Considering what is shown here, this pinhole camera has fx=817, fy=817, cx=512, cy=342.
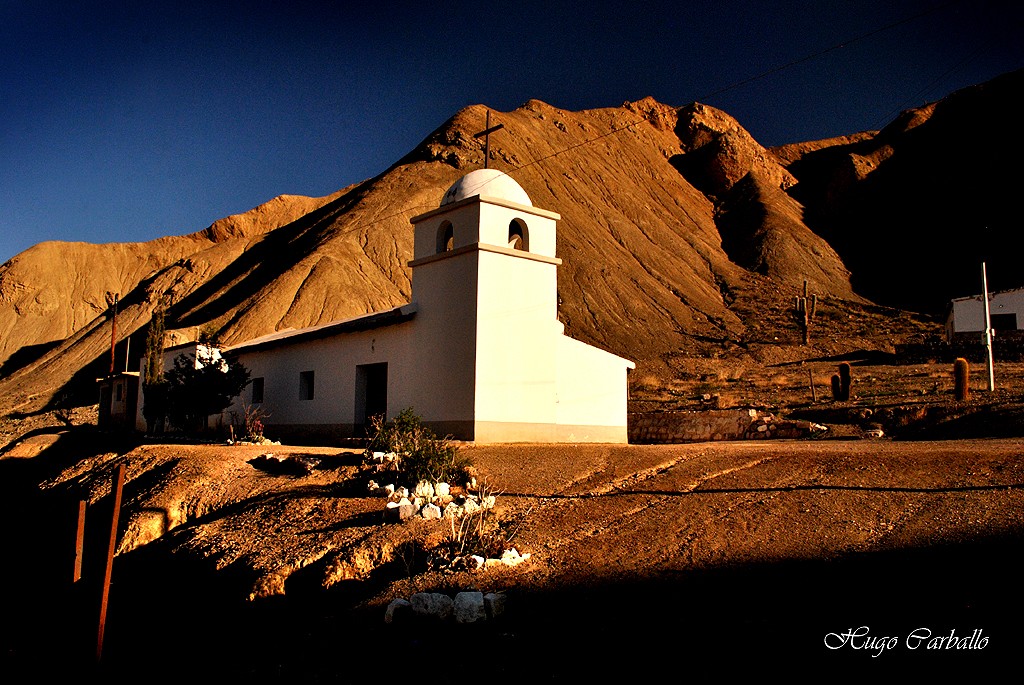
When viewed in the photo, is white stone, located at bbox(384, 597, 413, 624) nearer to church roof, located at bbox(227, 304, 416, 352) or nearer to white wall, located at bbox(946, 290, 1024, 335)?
church roof, located at bbox(227, 304, 416, 352)

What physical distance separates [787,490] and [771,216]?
223 feet

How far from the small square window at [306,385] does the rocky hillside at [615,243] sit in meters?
22.5

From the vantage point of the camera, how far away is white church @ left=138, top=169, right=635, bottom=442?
17.7 m

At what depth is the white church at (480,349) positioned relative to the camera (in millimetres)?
17656

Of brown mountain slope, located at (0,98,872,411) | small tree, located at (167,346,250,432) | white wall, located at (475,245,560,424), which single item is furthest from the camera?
brown mountain slope, located at (0,98,872,411)

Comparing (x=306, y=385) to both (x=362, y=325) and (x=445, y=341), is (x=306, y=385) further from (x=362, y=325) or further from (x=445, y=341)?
(x=445, y=341)

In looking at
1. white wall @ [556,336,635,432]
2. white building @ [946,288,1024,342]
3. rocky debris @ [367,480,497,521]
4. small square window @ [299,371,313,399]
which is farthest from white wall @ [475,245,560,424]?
white building @ [946,288,1024,342]

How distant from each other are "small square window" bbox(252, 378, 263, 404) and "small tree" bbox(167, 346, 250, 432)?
2.80 ft

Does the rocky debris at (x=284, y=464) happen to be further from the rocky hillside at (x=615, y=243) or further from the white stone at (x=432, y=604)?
the rocky hillside at (x=615, y=243)

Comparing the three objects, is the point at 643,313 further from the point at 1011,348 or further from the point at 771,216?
the point at 771,216

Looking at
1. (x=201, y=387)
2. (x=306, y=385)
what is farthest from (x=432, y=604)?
(x=201, y=387)

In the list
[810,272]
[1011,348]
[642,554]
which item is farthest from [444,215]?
[810,272]

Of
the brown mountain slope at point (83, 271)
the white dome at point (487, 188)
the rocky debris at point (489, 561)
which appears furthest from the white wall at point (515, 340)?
the brown mountain slope at point (83, 271)

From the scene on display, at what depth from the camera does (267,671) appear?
24.1 feet
